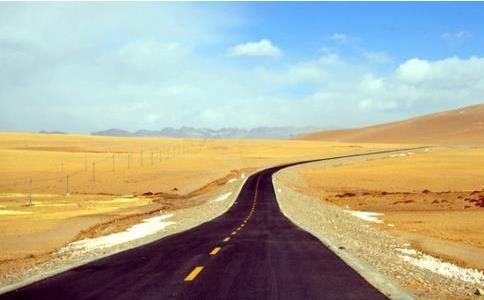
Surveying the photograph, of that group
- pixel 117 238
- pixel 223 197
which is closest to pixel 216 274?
pixel 117 238

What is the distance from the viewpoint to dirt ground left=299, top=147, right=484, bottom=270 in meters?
27.4

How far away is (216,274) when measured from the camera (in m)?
13.8

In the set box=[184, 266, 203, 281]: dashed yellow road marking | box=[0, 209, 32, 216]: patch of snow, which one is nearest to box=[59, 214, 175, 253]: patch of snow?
box=[184, 266, 203, 281]: dashed yellow road marking

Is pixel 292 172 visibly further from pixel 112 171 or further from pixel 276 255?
pixel 276 255

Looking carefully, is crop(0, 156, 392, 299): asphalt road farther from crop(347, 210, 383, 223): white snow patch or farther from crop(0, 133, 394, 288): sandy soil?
crop(347, 210, 383, 223): white snow patch

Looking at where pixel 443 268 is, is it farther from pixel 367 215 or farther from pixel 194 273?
pixel 367 215

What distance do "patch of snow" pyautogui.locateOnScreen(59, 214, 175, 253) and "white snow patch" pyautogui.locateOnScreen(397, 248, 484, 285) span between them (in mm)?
11797

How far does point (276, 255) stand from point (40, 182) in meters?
68.4

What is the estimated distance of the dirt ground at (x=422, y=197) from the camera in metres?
27.4

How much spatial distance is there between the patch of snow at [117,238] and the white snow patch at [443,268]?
11797 millimetres

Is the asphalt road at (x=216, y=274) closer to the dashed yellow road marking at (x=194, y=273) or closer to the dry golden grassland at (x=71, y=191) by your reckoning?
the dashed yellow road marking at (x=194, y=273)

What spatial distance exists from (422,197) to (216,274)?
151ft

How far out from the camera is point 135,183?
3017 inches

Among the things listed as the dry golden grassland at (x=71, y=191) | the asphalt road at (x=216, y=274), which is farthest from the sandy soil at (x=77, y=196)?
the asphalt road at (x=216, y=274)
